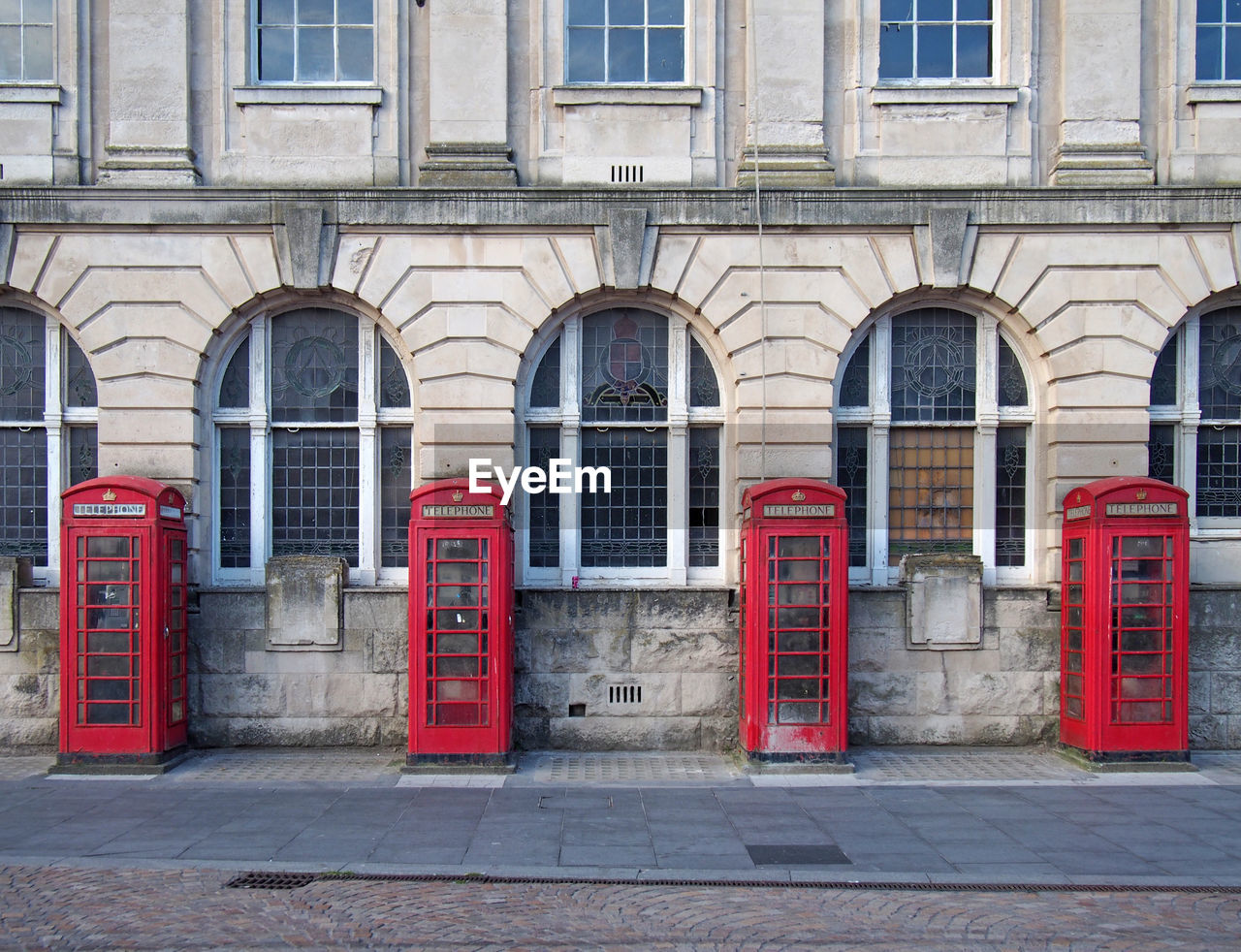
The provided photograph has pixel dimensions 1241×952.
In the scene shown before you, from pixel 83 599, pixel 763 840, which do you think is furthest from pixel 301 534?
pixel 763 840

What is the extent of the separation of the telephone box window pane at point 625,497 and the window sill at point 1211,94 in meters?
7.26

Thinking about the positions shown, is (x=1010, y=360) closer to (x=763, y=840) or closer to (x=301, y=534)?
(x=763, y=840)

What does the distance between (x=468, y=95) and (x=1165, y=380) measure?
348 inches

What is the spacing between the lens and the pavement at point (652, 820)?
789 centimetres

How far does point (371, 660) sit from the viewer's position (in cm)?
1188

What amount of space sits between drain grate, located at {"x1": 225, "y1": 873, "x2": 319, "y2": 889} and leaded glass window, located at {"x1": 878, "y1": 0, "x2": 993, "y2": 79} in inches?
415

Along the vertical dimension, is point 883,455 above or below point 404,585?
above

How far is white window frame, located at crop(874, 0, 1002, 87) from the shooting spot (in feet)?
40.5

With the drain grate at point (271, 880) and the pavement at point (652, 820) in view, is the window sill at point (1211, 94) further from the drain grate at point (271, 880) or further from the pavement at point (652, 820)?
the drain grate at point (271, 880)

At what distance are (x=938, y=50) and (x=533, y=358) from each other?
604 centimetres

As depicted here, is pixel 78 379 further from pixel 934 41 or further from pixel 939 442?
pixel 934 41

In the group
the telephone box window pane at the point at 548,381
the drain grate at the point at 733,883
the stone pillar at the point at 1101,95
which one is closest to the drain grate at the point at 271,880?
the drain grate at the point at 733,883

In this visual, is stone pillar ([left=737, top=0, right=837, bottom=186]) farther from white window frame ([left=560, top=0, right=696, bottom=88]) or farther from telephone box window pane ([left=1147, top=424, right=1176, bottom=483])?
telephone box window pane ([left=1147, top=424, right=1176, bottom=483])

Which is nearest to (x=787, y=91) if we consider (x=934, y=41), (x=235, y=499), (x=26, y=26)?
(x=934, y=41)
